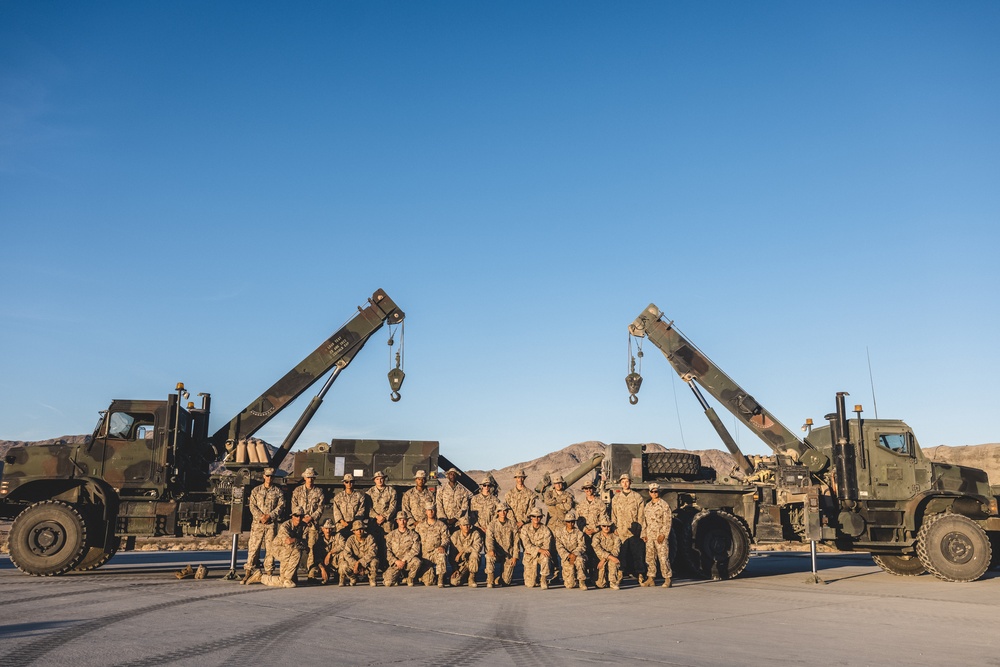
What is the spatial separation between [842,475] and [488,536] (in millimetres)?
7172

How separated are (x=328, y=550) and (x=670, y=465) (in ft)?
21.8

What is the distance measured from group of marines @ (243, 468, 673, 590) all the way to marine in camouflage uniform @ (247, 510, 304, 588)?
15 millimetres

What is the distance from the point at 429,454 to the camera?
16828mm

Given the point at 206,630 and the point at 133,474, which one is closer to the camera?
the point at 206,630

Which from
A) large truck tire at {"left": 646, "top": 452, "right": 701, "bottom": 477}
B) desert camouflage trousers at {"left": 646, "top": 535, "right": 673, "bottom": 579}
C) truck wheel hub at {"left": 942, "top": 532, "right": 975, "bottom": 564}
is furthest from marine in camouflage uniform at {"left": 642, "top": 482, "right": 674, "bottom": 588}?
truck wheel hub at {"left": 942, "top": 532, "right": 975, "bottom": 564}

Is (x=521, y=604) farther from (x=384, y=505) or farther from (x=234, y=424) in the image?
(x=234, y=424)

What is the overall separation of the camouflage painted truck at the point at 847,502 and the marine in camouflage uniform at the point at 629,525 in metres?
1.06

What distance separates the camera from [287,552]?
1278 cm

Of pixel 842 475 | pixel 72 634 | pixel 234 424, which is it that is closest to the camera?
pixel 72 634

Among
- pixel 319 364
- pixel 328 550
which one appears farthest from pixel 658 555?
pixel 319 364

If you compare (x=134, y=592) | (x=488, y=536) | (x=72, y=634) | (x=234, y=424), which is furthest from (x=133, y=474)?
(x=72, y=634)

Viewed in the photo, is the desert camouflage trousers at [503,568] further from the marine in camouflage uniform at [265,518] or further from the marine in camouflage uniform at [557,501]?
the marine in camouflage uniform at [265,518]

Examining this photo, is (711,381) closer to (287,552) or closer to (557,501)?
(557,501)

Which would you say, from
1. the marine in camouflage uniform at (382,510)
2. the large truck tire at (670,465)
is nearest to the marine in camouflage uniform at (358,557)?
the marine in camouflage uniform at (382,510)
